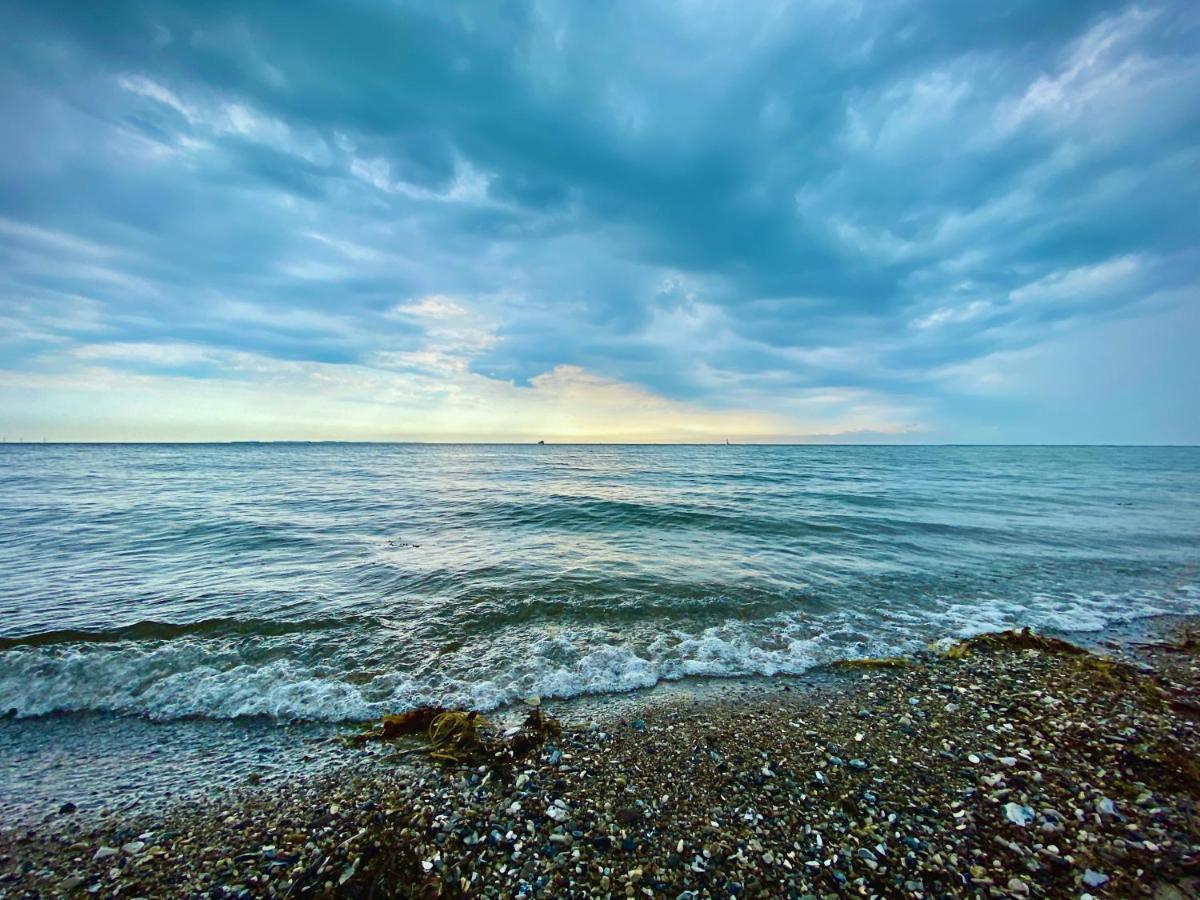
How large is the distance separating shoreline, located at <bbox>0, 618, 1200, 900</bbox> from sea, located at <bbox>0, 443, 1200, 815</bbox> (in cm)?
124

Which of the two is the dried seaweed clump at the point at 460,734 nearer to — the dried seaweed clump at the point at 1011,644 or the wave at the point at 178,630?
the wave at the point at 178,630

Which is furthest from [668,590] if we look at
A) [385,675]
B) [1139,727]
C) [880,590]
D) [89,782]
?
[89,782]

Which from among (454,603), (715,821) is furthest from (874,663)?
(454,603)

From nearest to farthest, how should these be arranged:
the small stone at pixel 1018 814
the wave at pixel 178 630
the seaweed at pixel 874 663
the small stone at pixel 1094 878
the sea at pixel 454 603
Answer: the small stone at pixel 1094 878 < the small stone at pixel 1018 814 < the sea at pixel 454 603 < the seaweed at pixel 874 663 < the wave at pixel 178 630

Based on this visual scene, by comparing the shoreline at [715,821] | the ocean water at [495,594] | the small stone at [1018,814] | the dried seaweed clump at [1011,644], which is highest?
the small stone at [1018,814]

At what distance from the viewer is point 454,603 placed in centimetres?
991

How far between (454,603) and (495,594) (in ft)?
3.10

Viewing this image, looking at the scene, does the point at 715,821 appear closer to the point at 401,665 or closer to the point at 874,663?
the point at 874,663

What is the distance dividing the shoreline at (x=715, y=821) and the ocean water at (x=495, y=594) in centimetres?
182

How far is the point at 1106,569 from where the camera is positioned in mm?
13281

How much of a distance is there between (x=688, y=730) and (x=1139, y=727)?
17.3 feet

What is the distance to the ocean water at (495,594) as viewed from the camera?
6832mm

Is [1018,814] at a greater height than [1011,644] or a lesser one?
greater

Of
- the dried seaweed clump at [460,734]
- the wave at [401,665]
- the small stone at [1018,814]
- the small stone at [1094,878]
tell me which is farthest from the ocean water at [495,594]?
the small stone at [1094,878]
